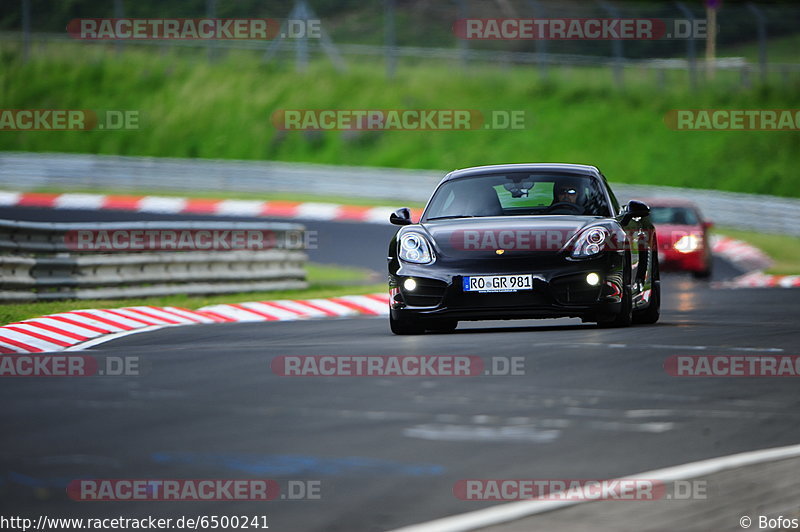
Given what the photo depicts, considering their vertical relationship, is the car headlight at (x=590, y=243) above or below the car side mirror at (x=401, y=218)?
below

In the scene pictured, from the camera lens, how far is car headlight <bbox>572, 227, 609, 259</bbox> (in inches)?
431

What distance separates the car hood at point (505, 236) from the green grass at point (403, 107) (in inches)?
1195

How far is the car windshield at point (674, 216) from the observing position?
22891mm

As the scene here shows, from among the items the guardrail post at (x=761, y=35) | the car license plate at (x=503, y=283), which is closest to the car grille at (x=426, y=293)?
the car license plate at (x=503, y=283)

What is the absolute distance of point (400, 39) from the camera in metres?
48.1

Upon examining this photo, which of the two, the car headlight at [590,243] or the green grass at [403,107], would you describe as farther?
the green grass at [403,107]
